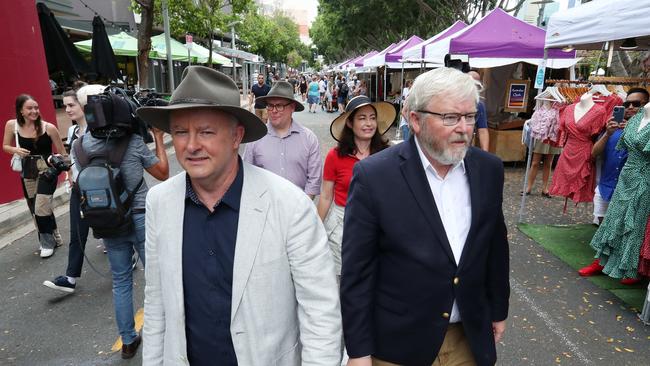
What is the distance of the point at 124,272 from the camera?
3252mm

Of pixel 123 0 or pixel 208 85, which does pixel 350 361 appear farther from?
pixel 123 0

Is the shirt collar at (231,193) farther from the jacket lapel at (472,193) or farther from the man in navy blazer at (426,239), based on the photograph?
the jacket lapel at (472,193)

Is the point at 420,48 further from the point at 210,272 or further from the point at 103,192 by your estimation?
the point at 210,272

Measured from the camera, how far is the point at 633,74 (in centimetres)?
904

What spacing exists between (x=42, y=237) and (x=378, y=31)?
32.7 meters

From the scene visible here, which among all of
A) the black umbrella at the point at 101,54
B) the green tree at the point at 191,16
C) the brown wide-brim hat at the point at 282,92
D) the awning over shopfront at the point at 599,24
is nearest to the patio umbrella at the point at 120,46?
the green tree at the point at 191,16

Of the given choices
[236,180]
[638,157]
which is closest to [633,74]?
[638,157]

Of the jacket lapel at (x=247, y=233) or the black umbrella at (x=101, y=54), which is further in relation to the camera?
the black umbrella at (x=101, y=54)

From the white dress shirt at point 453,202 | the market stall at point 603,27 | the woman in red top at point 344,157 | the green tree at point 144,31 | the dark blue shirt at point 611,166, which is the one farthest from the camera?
the green tree at point 144,31

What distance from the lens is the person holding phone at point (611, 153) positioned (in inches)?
193

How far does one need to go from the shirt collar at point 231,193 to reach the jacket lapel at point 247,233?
0.03 metres

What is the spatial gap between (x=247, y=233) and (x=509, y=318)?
10.7ft

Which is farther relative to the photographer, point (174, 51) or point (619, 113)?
point (174, 51)

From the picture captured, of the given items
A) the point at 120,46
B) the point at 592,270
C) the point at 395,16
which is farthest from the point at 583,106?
the point at 395,16
